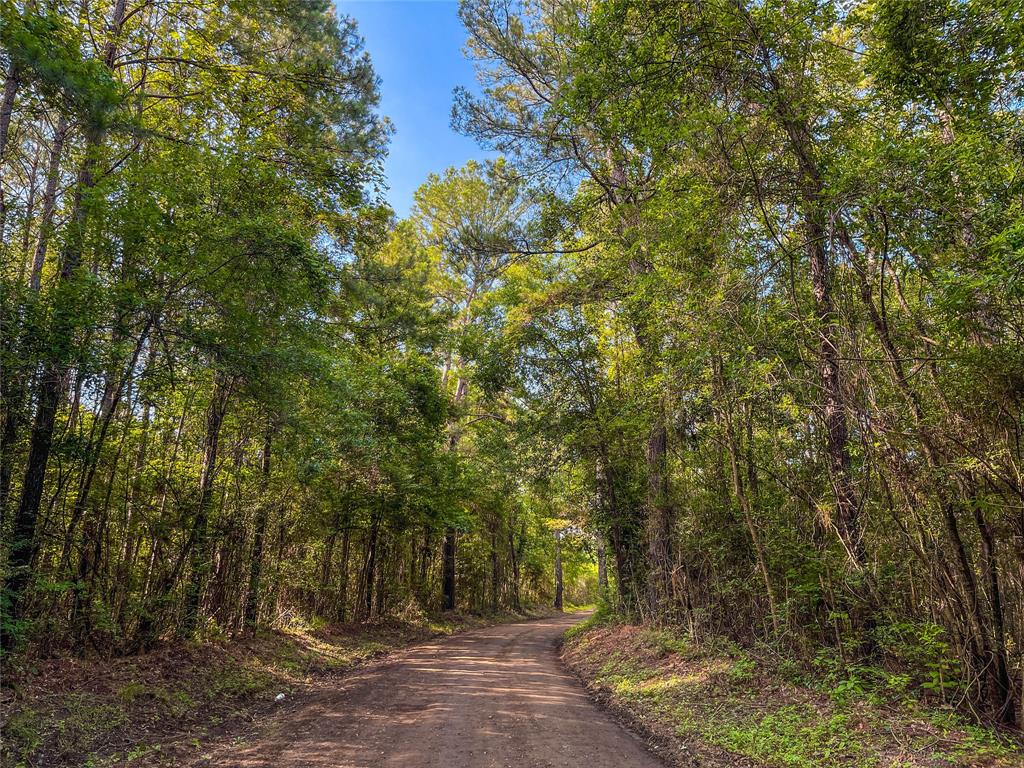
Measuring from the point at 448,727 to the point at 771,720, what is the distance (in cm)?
327

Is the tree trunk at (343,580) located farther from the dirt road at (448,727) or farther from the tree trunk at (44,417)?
the tree trunk at (44,417)

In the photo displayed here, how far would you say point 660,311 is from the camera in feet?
23.6

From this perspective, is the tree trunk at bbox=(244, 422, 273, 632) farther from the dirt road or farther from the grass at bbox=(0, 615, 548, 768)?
the dirt road

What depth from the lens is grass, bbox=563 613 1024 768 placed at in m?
4.07

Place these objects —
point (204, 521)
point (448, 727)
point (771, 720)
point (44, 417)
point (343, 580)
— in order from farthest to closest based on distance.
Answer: point (343, 580), point (204, 521), point (44, 417), point (448, 727), point (771, 720)

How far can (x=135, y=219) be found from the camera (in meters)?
5.83

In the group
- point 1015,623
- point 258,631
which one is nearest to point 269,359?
point 258,631

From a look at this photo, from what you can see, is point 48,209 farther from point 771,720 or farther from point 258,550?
point 771,720

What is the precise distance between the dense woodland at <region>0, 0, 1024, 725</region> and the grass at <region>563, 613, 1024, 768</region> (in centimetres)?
50

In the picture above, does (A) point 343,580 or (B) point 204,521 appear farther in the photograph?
(A) point 343,580

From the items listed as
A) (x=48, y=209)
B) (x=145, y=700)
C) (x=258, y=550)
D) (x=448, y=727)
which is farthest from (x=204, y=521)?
(x=448, y=727)

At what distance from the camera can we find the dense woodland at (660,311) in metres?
4.57

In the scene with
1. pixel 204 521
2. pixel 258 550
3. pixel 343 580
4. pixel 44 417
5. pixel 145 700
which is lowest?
pixel 145 700

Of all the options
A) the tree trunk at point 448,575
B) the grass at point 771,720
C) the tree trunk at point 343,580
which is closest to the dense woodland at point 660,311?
the grass at point 771,720
